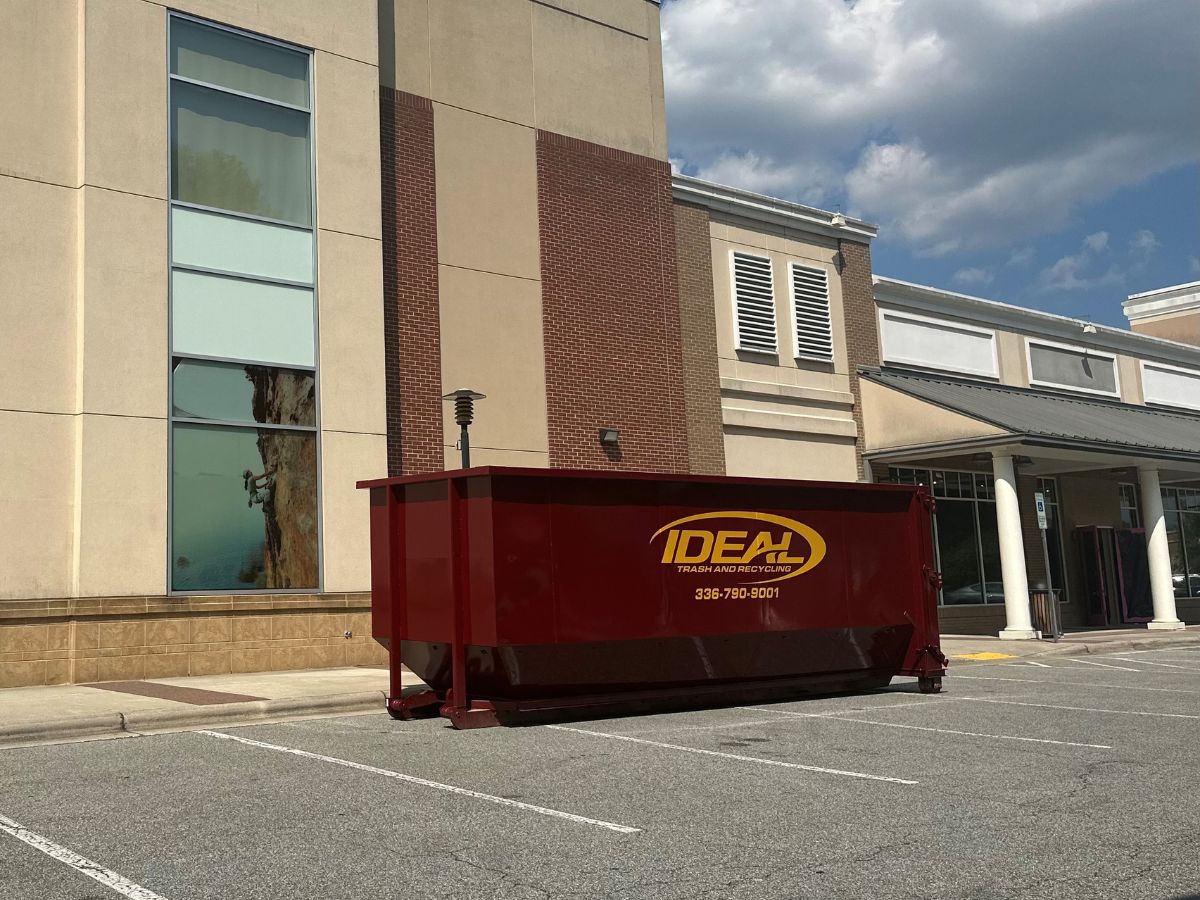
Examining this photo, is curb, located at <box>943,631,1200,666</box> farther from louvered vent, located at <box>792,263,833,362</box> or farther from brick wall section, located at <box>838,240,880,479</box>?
louvered vent, located at <box>792,263,833,362</box>

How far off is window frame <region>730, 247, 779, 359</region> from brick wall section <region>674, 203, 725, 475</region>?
2.07 feet

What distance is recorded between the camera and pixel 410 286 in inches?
775

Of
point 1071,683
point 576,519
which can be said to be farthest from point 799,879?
point 1071,683

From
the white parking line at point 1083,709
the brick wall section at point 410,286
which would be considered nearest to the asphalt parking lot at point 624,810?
the white parking line at point 1083,709

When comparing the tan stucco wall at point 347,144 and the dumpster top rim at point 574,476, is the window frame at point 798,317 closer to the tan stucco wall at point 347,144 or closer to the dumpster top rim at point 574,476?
the tan stucco wall at point 347,144

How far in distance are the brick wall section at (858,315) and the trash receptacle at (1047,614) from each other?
180 inches

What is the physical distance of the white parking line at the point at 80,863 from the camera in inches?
208

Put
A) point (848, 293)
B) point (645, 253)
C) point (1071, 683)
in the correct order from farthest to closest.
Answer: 1. point (848, 293)
2. point (645, 253)
3. point (1071, 683)

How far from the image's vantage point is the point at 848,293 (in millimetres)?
26969

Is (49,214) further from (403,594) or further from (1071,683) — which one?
(1071,683)

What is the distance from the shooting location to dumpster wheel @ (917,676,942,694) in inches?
548

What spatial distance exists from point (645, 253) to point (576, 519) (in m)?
12.5

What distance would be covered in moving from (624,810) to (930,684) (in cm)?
784

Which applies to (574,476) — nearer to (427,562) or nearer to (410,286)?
(427,562)
